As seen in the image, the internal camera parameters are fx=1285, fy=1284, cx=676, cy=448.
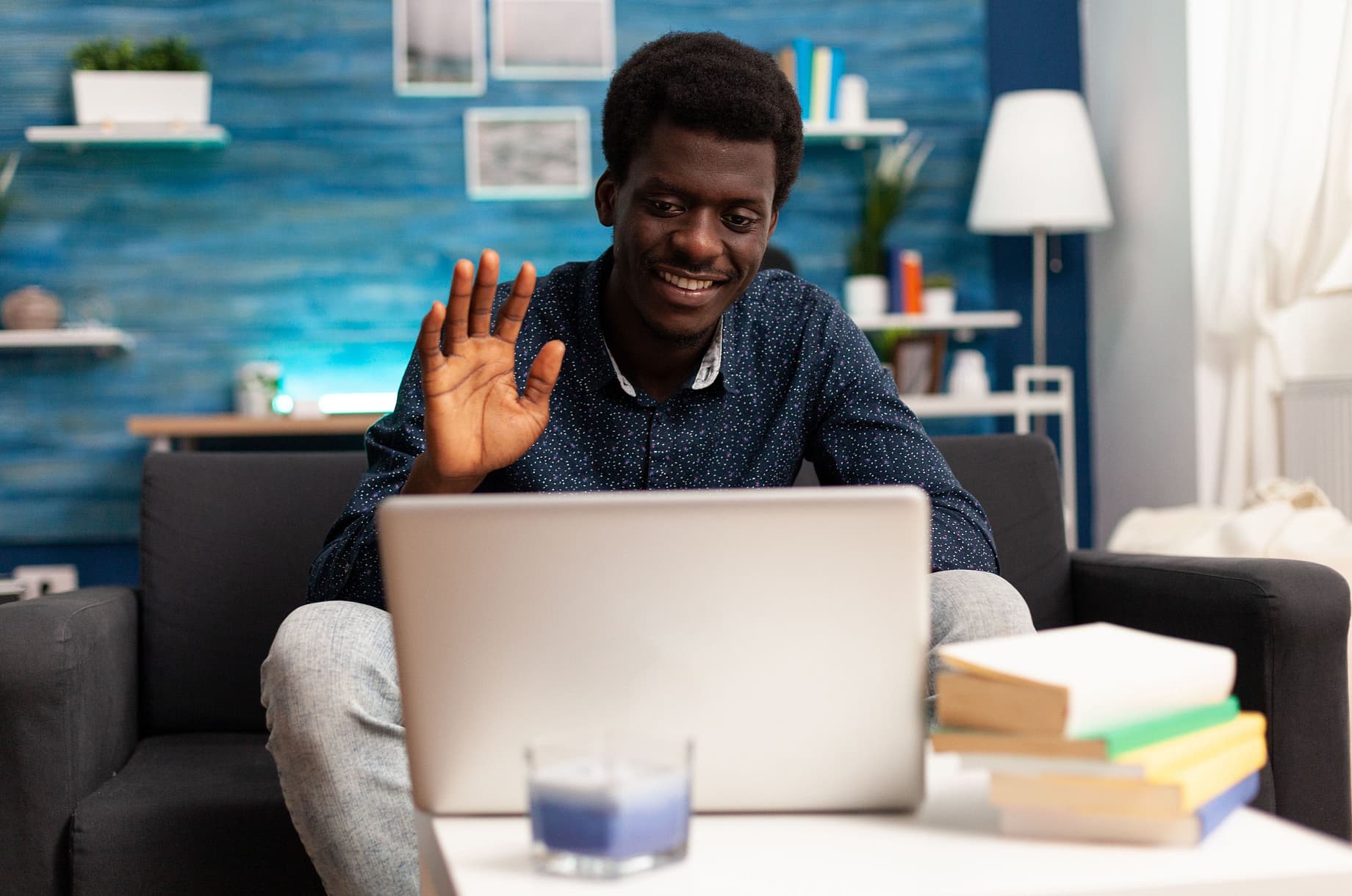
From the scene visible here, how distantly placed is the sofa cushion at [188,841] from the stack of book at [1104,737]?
0.98 meters

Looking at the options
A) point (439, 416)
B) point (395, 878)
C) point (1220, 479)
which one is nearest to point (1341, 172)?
point (1220, 479)

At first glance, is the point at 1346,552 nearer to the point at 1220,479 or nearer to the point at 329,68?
the point at 1220,479

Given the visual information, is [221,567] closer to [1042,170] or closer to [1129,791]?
[1129,791]

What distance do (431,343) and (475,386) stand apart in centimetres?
7

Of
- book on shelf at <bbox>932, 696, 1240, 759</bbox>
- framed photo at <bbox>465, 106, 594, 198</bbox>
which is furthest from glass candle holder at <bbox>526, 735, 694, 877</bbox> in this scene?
framed photo at <bbox>465, 106, 594, 198</bbox>

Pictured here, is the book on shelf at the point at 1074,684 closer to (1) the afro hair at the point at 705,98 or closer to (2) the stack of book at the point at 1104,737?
(2) the stack of book at the point at 1104,737

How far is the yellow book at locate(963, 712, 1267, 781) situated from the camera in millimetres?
685

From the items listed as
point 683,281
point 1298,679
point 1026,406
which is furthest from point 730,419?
point 1026,406

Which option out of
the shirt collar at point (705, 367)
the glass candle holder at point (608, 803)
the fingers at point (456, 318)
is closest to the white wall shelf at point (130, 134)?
the shirt collar at point (705, 367)

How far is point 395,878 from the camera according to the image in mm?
1074

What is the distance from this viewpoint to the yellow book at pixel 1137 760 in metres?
0.68

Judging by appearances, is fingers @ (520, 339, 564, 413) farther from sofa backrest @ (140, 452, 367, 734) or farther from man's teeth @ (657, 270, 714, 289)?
sofa backrest @ (140, 452, 367, 734)

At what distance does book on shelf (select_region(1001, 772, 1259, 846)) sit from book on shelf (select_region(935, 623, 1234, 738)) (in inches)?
2.0

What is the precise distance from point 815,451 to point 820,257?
8.61 ft
